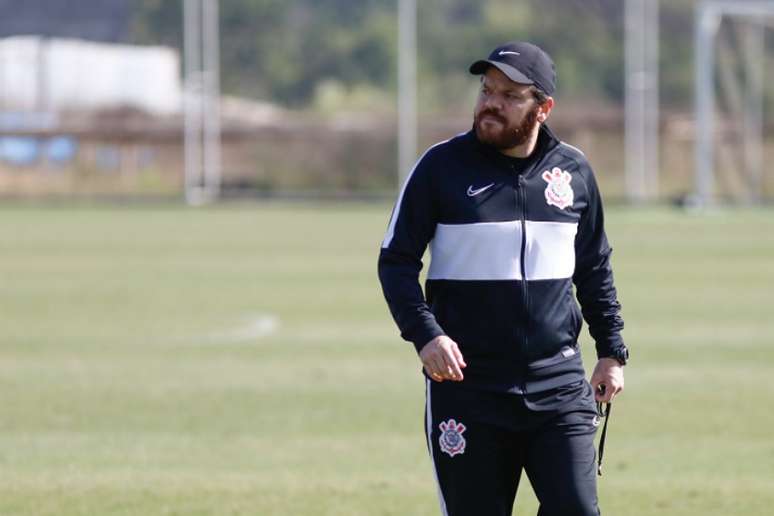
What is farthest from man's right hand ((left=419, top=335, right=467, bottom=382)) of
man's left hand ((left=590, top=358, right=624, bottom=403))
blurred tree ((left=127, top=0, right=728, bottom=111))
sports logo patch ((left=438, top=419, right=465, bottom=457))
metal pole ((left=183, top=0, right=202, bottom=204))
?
blurred tree ((left=127, top=0, right=728, bottom=111))

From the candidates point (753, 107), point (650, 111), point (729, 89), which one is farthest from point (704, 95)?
point (729, 89)

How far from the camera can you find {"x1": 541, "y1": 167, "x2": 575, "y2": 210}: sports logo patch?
5.32m

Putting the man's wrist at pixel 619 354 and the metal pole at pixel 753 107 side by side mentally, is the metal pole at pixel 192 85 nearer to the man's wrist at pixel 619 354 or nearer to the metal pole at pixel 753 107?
the metal pole at pixel 753 107

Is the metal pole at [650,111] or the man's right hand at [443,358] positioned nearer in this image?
the man's right hand at [443,358]

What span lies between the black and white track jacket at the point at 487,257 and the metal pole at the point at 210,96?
4532 cm

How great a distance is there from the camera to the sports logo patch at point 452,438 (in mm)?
5203

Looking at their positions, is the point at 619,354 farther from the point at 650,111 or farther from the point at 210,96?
the point at 210,96

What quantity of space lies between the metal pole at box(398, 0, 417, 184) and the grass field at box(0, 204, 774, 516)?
2697 centimetres

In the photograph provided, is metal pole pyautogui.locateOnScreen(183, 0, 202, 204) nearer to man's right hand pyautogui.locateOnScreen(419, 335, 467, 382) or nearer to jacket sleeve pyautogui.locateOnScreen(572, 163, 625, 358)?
jacket sleeve pyautogui.locateOnScreen(572, 163, 625, 358)

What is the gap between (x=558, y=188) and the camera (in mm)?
5348

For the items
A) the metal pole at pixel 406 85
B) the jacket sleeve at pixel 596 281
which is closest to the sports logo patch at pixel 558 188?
the jacket sleeve at pixel 596 281

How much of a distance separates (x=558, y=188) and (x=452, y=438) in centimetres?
93

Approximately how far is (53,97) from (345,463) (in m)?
45.8

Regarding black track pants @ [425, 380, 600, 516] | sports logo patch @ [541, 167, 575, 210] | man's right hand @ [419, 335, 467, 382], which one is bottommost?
black track pants @ [425, 380, 600, 516]
